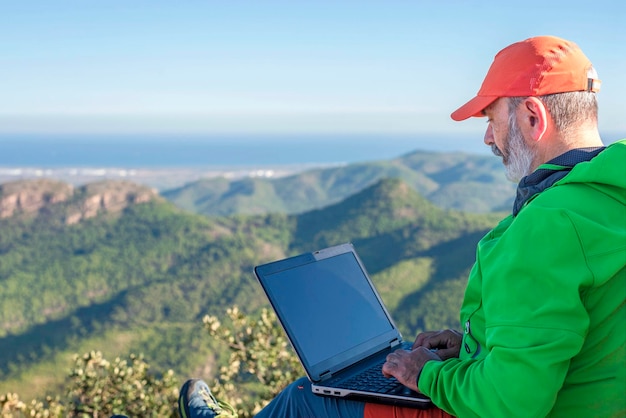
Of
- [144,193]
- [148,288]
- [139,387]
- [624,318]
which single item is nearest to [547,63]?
[624,318]

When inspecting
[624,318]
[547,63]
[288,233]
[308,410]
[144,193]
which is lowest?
[288,233]

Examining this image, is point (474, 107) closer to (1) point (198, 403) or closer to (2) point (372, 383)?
(2) point (372, 383)

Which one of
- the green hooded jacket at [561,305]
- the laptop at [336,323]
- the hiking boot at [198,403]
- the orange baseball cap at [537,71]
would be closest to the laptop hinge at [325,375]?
the laptop at [336,323]

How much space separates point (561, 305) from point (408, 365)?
678mm

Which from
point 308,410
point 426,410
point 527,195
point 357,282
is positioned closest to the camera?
point 527,195

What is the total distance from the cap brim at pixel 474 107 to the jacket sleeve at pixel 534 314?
0.49 meters

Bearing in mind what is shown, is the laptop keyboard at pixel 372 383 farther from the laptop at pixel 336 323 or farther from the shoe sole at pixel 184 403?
the shoe sole at pixel 184 403

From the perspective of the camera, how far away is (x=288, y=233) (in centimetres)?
10900

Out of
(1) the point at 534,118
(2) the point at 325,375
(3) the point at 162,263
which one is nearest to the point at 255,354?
(2) the point at 325,375

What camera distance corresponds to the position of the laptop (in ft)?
8.21

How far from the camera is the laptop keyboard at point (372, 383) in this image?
7.93ft

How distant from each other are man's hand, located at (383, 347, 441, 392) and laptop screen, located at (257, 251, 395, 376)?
404 millimetres

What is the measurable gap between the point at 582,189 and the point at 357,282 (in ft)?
4.56

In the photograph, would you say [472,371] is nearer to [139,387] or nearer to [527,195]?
[527,195]
